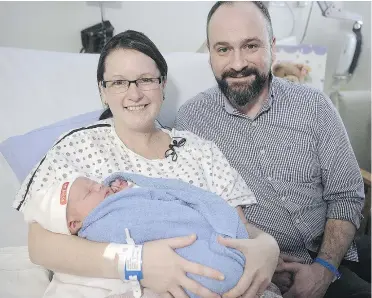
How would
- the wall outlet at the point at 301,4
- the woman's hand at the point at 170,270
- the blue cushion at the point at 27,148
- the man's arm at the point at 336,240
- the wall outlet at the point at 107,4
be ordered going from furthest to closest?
the wall outlet at the point at 301,4, the wall outlet at the point at 107,4, the man's arm at the point at 336,240, the blue cushion at the point at 27,148, the woman's hand at the point at 170,270

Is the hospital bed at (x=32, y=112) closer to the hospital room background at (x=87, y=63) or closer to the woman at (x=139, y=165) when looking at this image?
the hospital room background at (x=87, y=63)

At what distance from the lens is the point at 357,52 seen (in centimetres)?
276

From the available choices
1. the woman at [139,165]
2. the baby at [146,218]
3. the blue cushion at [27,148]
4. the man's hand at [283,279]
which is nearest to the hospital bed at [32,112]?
the blue cushion at [27,148]

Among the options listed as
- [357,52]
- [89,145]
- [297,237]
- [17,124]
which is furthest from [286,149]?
[357,52]

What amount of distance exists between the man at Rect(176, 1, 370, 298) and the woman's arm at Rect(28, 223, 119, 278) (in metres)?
0.64

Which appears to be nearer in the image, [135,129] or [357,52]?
[135,129]

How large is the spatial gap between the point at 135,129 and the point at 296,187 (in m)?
0.67

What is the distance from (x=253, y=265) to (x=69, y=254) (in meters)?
0.49

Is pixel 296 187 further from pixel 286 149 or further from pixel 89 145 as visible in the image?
pixel 89 145

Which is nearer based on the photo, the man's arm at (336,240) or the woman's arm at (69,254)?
the woman's arm at (69,254)

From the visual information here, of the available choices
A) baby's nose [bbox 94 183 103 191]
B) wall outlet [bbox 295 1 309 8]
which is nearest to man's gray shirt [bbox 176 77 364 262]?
baby's nose [bbox 94 183 103 191]

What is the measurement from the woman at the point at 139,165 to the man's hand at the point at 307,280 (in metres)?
0.26

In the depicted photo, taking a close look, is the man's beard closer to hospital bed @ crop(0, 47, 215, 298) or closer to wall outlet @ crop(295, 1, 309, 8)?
hospital bed @ crop(0, 47, 215, 298)

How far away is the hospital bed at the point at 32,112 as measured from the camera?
118cm
